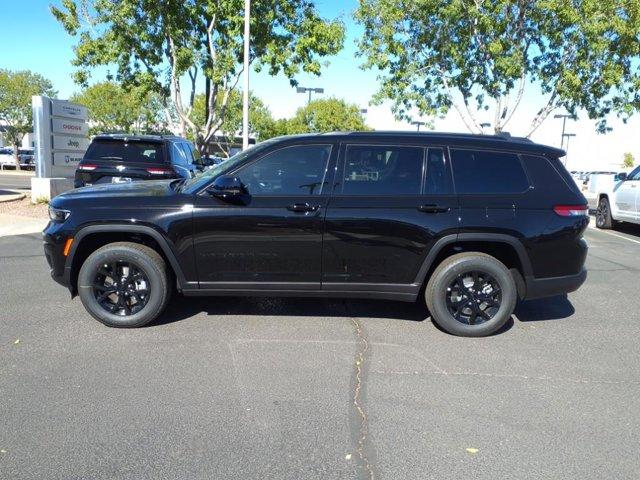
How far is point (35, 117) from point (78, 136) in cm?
141

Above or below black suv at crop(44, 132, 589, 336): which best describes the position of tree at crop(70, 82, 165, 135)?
above

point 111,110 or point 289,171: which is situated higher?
point 111,110

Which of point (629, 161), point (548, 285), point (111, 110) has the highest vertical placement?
point (111, 110)

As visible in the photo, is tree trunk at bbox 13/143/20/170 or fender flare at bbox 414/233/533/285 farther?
tree trunk at bbox 13/143/20/170

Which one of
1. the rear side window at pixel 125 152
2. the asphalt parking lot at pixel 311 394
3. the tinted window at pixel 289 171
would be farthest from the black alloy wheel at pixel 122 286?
the rear side window at pixel 125 152

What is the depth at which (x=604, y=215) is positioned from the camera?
1342 centimetres

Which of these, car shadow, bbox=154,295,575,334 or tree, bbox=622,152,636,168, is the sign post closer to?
car shadow, bbox=154,295,575,334

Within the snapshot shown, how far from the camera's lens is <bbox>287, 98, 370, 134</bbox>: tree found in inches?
2085

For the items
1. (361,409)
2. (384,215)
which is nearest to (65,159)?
(384,215)

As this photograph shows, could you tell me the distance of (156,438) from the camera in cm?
317

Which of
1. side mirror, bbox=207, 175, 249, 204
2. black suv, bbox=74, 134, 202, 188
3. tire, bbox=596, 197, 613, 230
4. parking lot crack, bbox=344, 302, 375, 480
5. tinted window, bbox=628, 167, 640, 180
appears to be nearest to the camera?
parking lot crack, bbox=344, 302, 375, 480

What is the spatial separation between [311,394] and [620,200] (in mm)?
11385

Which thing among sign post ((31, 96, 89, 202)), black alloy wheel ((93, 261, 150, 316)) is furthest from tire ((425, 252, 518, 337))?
sign post ((31, 96, 89, 202))

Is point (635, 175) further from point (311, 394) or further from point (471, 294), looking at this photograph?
point (311, 394)
